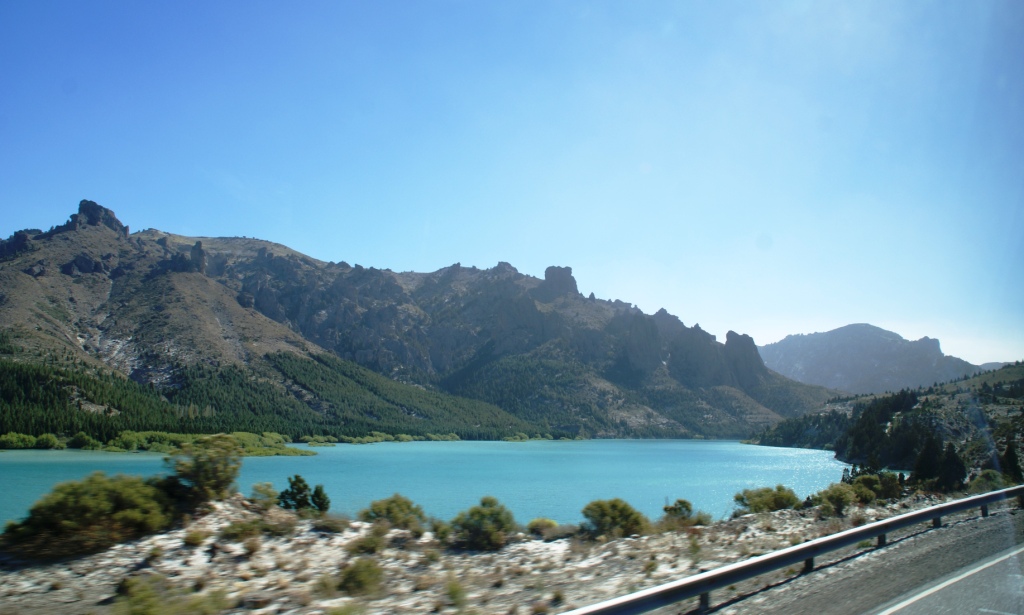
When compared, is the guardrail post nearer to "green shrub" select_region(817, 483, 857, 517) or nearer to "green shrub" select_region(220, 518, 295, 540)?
"green shrub" select_region(220, 518, 295, 540)

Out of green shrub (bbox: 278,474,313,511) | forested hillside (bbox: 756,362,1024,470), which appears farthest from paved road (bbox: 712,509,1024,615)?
forested hillside (bbox: 756,362,1024,470)

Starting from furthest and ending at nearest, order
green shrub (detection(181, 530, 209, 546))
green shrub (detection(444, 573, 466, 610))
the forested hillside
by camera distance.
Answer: the forested hillside
green shrub (detection(181, 530, 209, 546))
green shrub (detection(444, 573, 466, 610))

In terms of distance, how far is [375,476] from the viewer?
7019 centimetres

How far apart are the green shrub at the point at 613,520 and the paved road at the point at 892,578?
541 centimetres

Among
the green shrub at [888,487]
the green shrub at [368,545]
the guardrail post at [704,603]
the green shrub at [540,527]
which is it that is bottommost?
the green shrub at [888,487]

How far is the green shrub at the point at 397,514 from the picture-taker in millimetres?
13875

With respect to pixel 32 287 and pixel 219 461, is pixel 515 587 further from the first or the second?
pixel 32 287

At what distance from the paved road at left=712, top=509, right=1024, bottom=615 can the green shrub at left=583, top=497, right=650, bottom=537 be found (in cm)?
541

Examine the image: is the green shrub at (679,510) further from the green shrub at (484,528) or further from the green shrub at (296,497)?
the green shrub at (296,497)

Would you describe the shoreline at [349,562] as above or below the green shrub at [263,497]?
below

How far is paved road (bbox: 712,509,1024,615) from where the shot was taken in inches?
294

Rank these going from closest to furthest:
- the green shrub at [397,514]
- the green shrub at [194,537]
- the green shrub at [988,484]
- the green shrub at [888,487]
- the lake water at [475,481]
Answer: the green shrub at [194,537]
the green shrub at [397,514]
the green shrub at [988,484]
the green shrub at [888,487]
the lake water at [475,481]

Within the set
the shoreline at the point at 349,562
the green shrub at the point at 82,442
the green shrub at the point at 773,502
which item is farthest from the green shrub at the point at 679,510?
the green shrub at the point at 82,442

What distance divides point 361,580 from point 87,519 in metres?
4.34
